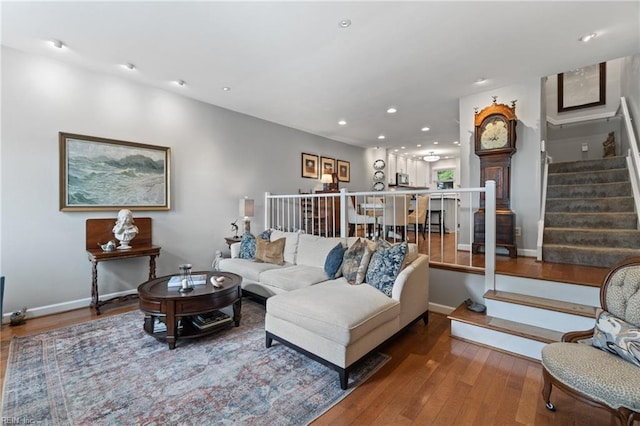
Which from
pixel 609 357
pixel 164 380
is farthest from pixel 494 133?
pixel 164 380

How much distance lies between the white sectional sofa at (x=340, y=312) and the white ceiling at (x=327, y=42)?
214 centimetres

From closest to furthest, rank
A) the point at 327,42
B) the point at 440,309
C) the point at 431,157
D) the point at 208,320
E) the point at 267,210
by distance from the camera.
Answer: the point at 208,320 < the point at 327,42 < the point at 440,309 < the point at 267,210 < the point at 431,157

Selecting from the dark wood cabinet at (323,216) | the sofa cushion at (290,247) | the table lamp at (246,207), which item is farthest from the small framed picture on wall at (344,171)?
the sofa cushion at (290,247)

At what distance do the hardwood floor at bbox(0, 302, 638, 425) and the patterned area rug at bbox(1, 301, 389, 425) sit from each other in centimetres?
14

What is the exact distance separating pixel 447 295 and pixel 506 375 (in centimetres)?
119

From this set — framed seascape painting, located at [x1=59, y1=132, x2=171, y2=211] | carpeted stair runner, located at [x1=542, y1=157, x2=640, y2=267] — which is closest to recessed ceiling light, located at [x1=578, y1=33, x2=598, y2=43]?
carpeted stair runner, located at [x1=542, y1=157, x2=640, y2=267]

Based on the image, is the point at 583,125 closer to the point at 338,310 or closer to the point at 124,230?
the point at 338,310

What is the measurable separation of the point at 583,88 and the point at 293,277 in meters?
6.50

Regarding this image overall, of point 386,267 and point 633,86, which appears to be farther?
point 633,86

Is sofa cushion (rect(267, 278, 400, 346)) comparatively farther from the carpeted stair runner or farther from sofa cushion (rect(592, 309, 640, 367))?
the carpeted stair runner

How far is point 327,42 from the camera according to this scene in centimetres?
287

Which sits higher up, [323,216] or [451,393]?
[323,216]

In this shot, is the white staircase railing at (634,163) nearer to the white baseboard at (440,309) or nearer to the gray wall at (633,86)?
the gray wall at (633,86)

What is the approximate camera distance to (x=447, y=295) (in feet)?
10.6
